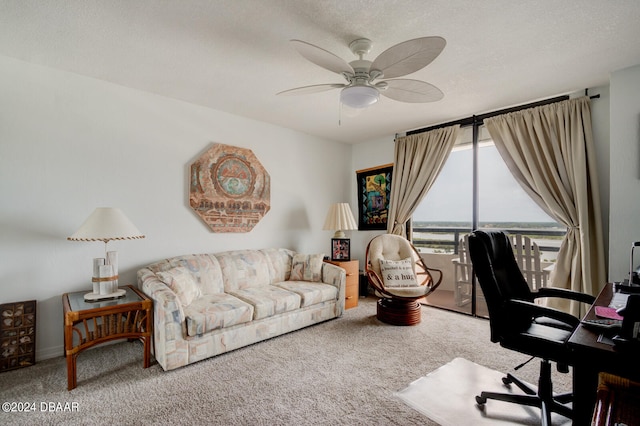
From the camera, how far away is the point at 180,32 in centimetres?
211

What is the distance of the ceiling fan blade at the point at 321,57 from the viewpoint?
1681mm

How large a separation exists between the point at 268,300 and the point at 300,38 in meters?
2.34

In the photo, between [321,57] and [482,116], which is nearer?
[321,57]

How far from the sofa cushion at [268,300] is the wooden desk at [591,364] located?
2.32 meters

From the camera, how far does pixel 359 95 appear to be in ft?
6.51

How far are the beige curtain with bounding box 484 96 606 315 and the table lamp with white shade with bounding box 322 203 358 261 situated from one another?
214 cm

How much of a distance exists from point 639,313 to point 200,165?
3.63 m

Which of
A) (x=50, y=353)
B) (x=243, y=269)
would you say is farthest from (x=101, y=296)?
(x=243, y=269)

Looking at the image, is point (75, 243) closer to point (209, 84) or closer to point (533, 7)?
point (209, 84)

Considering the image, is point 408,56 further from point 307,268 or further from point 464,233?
point 464,233

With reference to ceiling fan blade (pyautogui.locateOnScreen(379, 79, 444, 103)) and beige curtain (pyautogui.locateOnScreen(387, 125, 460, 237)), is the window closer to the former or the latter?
beige curtain (pyautogui.locateOnScreen(387, 125, 460, 237))

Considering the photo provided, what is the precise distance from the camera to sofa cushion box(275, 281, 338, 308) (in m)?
3.28

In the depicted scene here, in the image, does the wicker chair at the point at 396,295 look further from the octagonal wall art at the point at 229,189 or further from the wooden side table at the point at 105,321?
the wooden side table at the point at 105,321

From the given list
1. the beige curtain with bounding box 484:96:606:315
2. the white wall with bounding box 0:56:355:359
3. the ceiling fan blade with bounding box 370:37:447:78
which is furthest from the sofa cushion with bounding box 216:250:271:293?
the beige curtain with bounding box 484:96:606:315
